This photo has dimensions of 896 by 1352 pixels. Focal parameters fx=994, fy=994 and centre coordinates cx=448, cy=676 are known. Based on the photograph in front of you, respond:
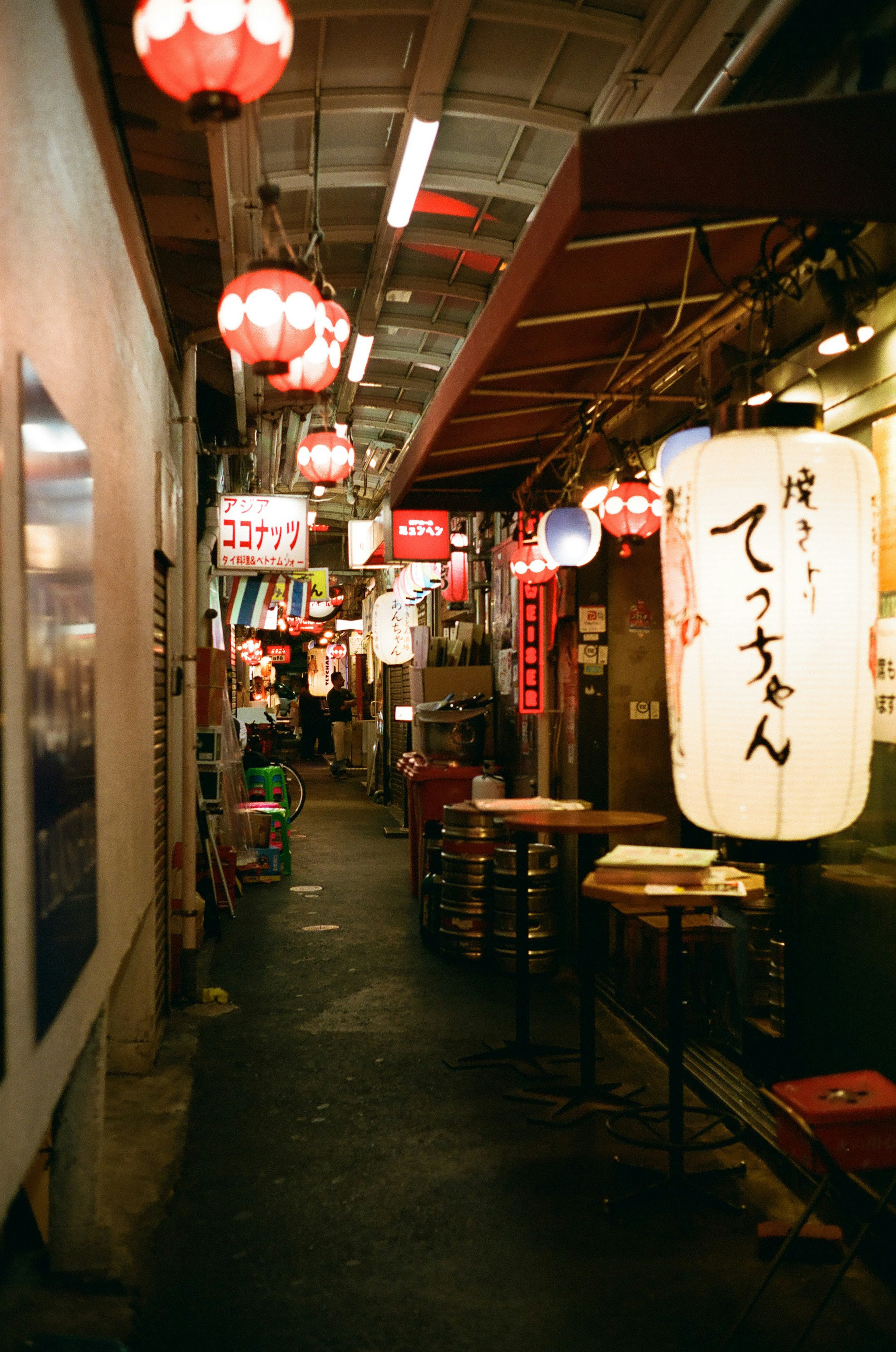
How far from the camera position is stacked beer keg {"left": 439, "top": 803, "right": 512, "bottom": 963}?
9.34 m

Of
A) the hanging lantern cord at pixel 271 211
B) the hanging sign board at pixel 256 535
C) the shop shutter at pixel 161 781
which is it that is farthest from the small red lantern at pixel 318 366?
the hanging sign board at pixel 256 535

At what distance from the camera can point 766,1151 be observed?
5461mm

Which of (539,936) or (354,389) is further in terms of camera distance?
(354,389)

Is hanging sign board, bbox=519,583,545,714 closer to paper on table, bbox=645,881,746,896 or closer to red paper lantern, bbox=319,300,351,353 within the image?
red paper lantern, bbox=319,300,351,353

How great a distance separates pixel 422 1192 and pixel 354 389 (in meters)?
12.3

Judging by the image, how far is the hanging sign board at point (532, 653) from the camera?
9867mm

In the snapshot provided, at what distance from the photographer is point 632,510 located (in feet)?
23.4

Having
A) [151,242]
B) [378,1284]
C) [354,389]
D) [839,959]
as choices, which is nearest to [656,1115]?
[839,959]

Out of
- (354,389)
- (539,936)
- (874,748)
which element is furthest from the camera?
(354,389)

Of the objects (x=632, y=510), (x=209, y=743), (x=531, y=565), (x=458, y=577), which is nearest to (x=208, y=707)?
(x=209, y=743)

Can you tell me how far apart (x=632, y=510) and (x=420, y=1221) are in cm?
470

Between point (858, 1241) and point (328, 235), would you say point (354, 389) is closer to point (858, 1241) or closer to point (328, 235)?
point (328, 235)

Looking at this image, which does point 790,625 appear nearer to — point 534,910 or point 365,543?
point 534,910

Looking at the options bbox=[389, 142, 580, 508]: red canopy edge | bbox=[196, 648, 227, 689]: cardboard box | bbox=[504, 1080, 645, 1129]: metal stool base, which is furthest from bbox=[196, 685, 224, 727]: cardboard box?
bbox=[504, 1080, 645, 1129]: metal stool base
